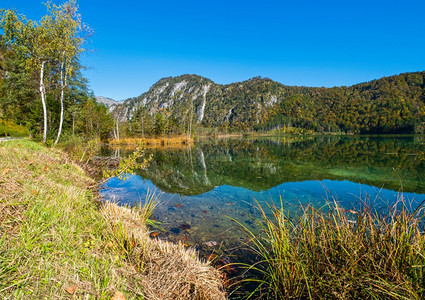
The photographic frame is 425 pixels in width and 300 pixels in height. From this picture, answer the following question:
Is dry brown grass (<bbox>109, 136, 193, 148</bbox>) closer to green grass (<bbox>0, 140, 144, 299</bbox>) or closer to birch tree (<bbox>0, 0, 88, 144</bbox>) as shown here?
birch tree (<bbox>0, 0, 88, 144</bbox>)

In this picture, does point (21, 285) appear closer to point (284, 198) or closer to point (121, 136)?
point (284, 198)

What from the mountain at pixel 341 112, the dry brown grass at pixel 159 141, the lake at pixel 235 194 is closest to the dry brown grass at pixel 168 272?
the lake at pixel 235 194

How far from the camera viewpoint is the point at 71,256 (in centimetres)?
233

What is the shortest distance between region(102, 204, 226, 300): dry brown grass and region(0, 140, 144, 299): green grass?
200 millimetres

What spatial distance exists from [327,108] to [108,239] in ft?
642

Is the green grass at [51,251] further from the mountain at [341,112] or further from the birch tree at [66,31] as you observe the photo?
the mountain at [341,112]

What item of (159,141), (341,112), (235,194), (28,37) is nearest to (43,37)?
(28,37)

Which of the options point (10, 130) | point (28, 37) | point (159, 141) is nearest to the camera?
point (28, 37)

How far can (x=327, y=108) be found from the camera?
166875 millimetres

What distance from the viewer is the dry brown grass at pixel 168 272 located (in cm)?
232

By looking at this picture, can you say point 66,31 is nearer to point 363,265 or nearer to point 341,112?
point 363,265

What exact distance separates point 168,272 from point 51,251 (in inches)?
55.2

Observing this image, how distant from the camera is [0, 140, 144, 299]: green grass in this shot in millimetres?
1801

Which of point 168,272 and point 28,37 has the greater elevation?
point 28,37
